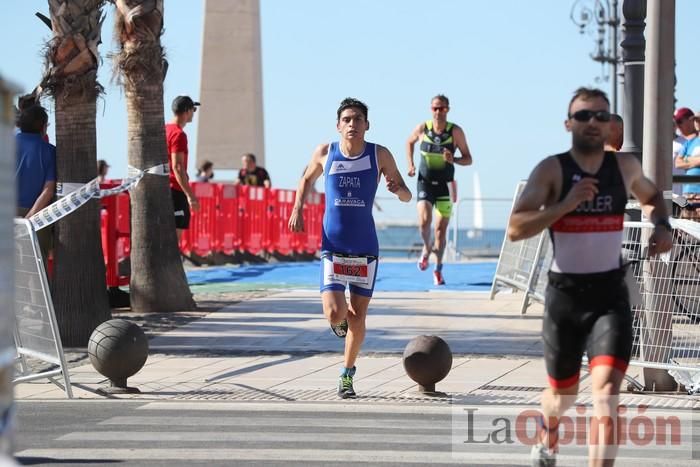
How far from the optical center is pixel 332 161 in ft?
31.9

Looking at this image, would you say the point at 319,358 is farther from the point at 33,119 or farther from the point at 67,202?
the point at 33,119

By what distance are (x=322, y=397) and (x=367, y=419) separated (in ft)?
3.08

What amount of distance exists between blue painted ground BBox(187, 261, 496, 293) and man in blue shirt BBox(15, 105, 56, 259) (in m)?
6.18

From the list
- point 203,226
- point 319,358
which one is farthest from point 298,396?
point 203,226

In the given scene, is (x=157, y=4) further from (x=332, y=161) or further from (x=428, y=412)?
(x=428, y=412)

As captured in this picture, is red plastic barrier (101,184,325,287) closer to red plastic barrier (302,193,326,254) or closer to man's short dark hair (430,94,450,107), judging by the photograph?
red plastic barrier (302,193,326,254)

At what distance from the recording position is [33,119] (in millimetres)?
12539

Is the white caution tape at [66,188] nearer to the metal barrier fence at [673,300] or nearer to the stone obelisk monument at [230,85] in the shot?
the metal barrier fence at [673,300]

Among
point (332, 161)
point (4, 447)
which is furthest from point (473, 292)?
point (4, 447)

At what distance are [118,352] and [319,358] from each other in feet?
7.88

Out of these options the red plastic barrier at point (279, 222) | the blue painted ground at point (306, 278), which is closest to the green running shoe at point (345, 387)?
the blue painted ground at point (306, 278)

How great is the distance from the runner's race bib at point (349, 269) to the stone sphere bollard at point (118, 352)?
1615 mm
